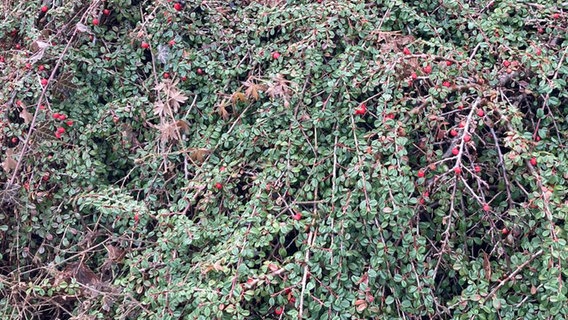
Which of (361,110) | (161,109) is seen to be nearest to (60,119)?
(161,109)

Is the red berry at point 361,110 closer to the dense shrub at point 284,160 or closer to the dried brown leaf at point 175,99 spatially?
the dense shrub at point 284,160

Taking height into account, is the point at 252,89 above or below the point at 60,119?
above

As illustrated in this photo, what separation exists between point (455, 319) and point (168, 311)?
104 cm

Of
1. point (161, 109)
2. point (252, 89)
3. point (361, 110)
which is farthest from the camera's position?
point (161, 109)

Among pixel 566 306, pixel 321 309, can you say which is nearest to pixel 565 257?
pixel 566 306

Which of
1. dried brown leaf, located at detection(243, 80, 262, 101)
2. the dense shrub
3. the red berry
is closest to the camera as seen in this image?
the dense shrub

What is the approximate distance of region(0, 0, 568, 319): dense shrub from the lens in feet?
7.32

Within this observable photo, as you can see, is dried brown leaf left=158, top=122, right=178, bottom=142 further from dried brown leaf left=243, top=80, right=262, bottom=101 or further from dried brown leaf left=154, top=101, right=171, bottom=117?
dried brown leaf left=243, top=80, right=262, bottom=101

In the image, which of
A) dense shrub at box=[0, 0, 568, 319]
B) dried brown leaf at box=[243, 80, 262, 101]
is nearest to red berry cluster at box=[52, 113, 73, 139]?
dense shrub at box=[0, 0, 568, 319]

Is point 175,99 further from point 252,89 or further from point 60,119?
point 60,119

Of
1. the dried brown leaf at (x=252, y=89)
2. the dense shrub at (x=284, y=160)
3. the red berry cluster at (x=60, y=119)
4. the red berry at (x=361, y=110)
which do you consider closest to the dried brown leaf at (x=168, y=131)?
the dense shrub at (x=284, y=160)

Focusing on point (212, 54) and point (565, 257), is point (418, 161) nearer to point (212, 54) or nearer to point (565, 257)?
point (565, 257)

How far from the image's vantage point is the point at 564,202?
7.43 feet

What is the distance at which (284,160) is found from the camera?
2.49 metres
